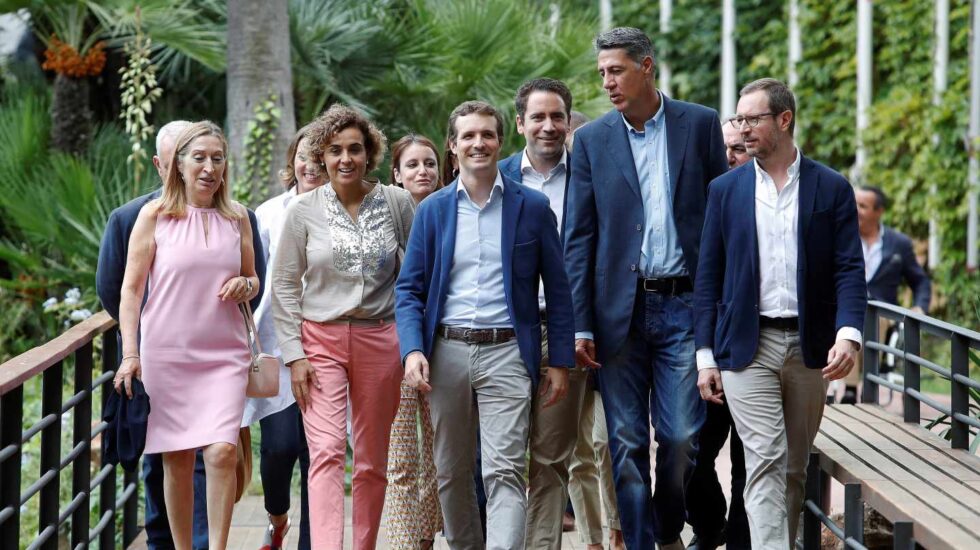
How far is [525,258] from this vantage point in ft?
16.4

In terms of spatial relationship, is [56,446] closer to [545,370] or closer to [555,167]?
[545,370]

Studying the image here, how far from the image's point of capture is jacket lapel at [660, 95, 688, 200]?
5.34 meters

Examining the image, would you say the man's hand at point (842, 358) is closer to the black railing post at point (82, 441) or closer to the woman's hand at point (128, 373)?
the woman's hand at point (128, 373)

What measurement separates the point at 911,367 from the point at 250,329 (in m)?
3.03

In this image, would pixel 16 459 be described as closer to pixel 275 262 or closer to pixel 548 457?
pixel 275 262

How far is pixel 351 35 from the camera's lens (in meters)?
11.6

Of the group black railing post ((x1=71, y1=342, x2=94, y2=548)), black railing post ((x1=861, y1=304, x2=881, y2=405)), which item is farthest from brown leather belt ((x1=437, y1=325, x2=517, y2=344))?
black railing post ((x1=861, y1=304, x2=881, y2=405))

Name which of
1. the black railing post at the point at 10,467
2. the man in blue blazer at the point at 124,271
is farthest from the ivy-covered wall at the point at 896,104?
the black railing post at the point at 10,467

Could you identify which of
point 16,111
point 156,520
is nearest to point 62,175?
point 16,111

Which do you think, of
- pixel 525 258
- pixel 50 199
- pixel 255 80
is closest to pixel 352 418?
pixel 525 258

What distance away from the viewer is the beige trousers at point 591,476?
612 centimetres

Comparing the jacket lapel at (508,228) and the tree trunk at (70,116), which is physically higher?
the tree trunk at (70,116)

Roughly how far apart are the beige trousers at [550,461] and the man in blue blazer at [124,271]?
1.23m

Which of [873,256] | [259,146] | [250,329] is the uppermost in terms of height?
[259,146]
